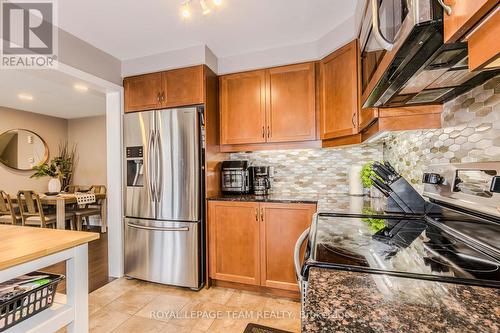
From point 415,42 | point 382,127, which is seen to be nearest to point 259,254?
point 382,127

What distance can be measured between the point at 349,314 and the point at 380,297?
0.11 meters

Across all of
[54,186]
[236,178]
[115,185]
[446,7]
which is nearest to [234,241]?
[236,178]

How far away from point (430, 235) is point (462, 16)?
0.87 metres

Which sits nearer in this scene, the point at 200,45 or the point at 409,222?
the point at 409,222

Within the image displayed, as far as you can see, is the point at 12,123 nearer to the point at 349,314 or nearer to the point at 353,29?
the point at 353,29

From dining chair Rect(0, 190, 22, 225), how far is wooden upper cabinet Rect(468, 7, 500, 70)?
5322 millimetres

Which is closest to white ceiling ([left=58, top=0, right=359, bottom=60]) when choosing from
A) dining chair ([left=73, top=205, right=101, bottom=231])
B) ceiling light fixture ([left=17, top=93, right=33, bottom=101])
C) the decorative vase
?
ceiling light fixture ([left=17, top=93, right=33, bottom=101])

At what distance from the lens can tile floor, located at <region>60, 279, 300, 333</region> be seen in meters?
1.78

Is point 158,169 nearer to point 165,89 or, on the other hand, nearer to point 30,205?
point 165,89

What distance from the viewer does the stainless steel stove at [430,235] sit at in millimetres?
663

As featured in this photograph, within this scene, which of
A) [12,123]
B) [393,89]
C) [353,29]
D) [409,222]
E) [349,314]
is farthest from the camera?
[12,123]

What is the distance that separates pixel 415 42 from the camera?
26.0 inches

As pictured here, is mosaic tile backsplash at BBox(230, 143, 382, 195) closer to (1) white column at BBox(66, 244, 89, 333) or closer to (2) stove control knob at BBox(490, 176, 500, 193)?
(2) stove control knob at BBox(490, 176, 500, 193)

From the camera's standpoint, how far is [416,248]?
2.83 ft
